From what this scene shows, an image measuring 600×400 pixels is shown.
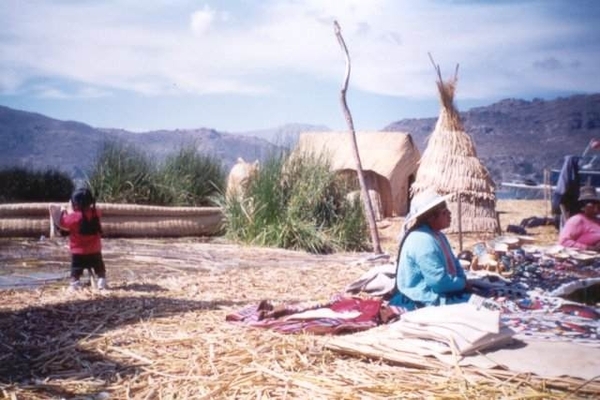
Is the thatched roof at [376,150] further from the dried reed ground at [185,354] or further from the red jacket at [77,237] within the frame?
the red jacket at [77,237]

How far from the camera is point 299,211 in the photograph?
894 cm

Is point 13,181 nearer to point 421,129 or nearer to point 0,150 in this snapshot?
point 0,150

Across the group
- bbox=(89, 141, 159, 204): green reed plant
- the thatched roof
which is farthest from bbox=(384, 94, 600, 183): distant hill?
bbox=(89, 141, 159, 204): green reed plant

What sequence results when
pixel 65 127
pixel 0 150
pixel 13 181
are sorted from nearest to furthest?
pixel 13 181 → pixel 0 150 → pixel 65 127

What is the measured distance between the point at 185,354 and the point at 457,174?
866cm

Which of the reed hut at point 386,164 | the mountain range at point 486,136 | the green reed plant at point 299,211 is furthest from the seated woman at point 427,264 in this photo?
the mountain range at point 486,136

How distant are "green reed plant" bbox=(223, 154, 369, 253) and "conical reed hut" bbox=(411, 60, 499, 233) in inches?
99.7

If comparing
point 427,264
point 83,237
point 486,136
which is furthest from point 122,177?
point 486,136

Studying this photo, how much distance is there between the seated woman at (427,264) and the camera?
4.01m

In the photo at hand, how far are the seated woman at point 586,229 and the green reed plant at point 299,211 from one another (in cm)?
313

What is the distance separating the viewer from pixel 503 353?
306cm

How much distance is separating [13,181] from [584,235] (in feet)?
33.8

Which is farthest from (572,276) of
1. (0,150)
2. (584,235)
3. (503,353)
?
(0,150)

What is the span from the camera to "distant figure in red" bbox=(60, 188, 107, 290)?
525 cm
